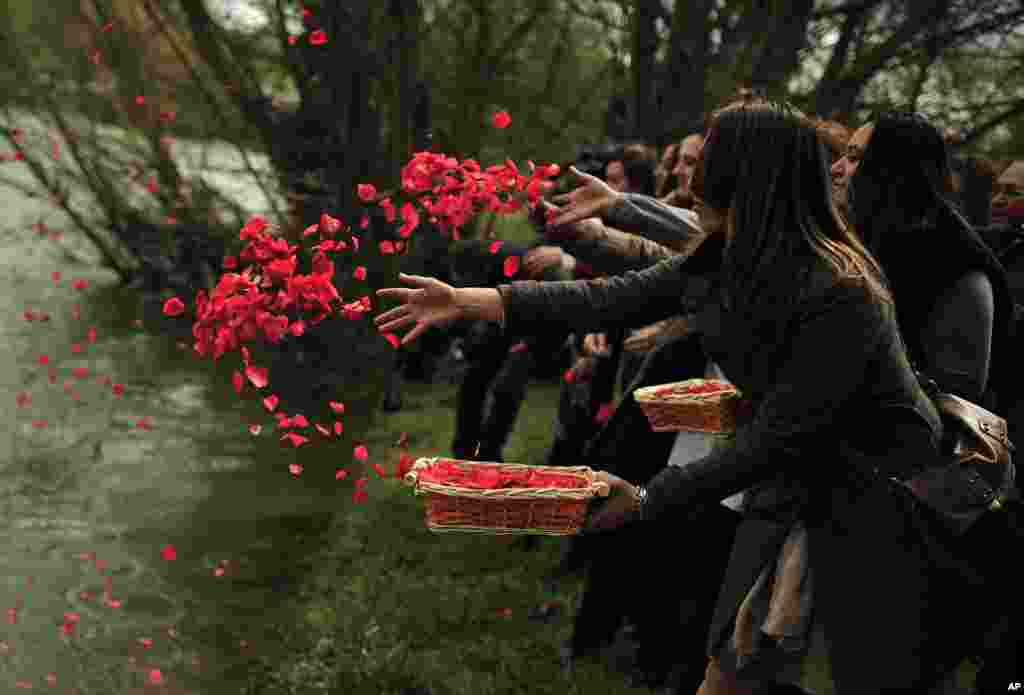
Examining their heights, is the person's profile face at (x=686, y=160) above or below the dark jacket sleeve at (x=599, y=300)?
below

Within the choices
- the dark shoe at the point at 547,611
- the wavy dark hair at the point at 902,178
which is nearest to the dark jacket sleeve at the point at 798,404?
the wavy dark hair at the point at 902,178

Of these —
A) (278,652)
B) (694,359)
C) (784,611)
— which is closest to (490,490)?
(784,611)

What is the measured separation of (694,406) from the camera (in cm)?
342

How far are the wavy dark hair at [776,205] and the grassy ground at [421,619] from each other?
284 cm

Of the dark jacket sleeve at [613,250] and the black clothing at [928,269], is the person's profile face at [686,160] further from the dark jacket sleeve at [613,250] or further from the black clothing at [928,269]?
the black clothing at [928,269]

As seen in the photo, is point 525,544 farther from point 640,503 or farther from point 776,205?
point 776,205

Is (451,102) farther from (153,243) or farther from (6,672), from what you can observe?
(6,672)

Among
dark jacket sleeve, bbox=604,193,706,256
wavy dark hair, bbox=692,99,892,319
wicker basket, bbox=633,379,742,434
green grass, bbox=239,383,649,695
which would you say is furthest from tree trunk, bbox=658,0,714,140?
wavy dark hair, bbox=692,99,892,319

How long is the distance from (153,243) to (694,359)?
44.4ft

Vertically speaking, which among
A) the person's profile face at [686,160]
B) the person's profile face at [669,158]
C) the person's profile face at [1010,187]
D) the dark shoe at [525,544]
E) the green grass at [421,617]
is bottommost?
the dark shoe at [525,544]

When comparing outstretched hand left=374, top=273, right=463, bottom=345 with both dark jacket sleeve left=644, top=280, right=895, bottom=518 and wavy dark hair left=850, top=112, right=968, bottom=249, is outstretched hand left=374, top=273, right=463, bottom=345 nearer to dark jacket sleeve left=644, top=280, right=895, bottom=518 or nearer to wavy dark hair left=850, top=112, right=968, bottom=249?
dark jacket sleeve left=644, top=280, right=895, bottom=518

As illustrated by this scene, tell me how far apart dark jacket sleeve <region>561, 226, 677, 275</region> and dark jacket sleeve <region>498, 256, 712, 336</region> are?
1.00m

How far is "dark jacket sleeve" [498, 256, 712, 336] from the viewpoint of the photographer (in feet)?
10.4

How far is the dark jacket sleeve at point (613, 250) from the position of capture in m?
4.34
